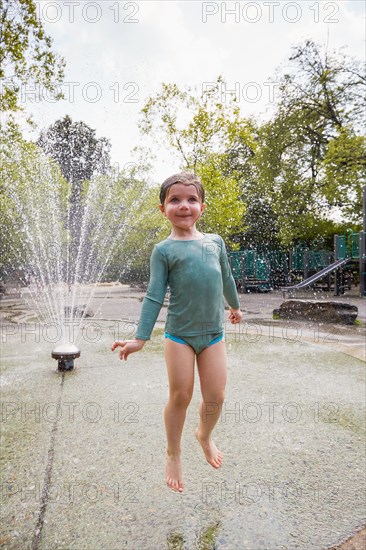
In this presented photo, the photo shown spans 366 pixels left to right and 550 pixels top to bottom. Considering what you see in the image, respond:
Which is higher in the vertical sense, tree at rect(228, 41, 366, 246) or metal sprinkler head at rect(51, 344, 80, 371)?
tree at rect(228, 41, 366, 246)

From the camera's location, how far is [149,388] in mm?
4148

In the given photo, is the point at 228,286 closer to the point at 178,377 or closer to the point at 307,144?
the point at 178,377

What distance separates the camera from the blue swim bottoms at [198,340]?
1574mm

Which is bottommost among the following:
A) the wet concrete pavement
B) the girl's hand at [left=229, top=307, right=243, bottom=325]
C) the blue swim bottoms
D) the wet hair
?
the wet concrete pavement

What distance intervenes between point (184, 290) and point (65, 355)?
11.4ft

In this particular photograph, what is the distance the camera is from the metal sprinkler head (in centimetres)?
469

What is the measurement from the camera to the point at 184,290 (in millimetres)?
1582

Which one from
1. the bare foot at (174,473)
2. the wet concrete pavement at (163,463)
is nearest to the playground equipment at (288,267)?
the wet concrete pavement at (163,463)

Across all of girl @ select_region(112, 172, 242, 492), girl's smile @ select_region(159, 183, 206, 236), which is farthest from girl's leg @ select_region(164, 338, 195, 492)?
girl's smile @ select_region(159, 183, 206, 236)

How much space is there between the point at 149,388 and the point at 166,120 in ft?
24.2

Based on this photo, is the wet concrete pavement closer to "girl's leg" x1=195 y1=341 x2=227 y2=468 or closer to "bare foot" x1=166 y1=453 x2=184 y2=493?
"bare foot" x1=166 y1=453 x2=184 y2=493

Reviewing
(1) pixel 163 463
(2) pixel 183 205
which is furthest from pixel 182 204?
(1) pixel 163 463

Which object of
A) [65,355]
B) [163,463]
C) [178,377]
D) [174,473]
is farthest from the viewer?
[65,355]

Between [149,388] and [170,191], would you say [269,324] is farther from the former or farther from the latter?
[170,191]
